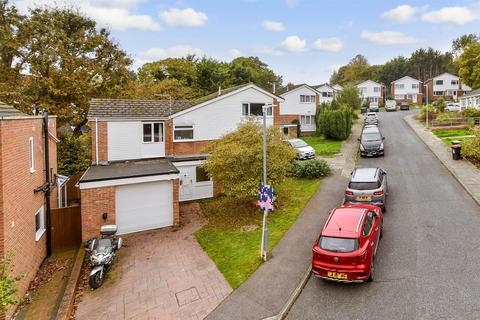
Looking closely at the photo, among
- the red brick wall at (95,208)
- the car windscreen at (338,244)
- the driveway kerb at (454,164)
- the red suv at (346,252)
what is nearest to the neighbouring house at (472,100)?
the driveway kerb at (454,164)

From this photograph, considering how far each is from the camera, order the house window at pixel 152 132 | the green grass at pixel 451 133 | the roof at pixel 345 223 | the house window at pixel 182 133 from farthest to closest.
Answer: the green grass at pixel 451 133 → the house window at pixel 182 133 → the house window at pixel 152 132 → the roof at pixel 345 223

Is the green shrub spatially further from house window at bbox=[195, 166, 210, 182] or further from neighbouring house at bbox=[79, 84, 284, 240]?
house window at bbox=[195, 166, 210, 182]

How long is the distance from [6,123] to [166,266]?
6980mm

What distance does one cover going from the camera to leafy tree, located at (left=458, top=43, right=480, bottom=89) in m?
48.5

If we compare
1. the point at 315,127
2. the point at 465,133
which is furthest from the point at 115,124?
the point at 465,133

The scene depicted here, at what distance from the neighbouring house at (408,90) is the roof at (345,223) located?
6860cm

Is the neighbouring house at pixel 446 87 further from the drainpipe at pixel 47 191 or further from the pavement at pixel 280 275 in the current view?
the drainpipe at pixel 47 191

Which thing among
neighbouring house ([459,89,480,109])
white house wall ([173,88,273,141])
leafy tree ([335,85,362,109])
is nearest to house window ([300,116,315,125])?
leafy tree ([335,85,362,109])

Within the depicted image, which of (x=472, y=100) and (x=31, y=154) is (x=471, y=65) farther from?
(x=31, y=154)

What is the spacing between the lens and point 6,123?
32.4 feet

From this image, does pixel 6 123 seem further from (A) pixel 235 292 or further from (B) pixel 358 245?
(B) pixel 358 245

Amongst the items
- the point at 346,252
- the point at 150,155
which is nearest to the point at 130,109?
the point at 150,155

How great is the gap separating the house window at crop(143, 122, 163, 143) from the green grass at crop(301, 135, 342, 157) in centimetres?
1444

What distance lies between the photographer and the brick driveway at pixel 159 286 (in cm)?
960
